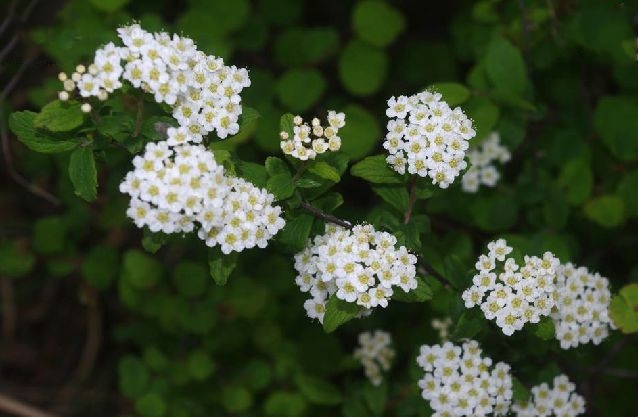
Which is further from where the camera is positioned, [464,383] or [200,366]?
[200,366]

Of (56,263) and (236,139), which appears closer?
(236,139)

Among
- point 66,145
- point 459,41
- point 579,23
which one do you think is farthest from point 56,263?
point 579,23

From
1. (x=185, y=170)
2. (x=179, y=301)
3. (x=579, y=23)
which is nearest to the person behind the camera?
(x=185, y=170)

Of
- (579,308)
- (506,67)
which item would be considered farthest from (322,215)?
(506,67)

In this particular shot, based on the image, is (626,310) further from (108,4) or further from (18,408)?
(18,408)

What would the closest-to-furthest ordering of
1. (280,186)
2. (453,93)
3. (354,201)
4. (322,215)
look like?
(280,186), (322,215), (453,93), (354,201)

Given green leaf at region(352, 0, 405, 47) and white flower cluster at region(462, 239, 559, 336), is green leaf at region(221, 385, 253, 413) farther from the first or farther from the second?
green leaf at region(352, 0, 405, 47)

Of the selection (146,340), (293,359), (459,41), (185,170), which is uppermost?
(459,41)

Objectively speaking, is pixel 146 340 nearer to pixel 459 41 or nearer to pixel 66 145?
pixel 66 145
